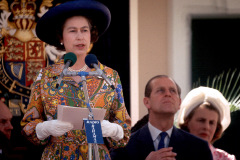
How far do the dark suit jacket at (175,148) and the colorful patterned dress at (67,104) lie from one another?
17.2 inches

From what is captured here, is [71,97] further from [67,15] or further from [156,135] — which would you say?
[156,135]

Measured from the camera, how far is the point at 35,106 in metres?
2.85

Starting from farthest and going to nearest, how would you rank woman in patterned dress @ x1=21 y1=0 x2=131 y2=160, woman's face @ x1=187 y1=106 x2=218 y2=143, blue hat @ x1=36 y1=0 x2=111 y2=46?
woman's face @ x1=187 y1=106 x2=218 y2=143, blue hat @ x1=36 y1=0 x2=111 y2=46, woman in patterned dress @ x1=21 y1=0 x2=131 y2=160

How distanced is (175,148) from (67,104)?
88cm

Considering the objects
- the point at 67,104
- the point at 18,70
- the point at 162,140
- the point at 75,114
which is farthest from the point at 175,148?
the point at 18,70

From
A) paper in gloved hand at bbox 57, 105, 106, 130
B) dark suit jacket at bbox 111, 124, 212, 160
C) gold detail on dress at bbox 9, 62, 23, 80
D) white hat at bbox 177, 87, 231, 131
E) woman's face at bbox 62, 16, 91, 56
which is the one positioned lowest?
dark suit jacket at bbox 111, 124, 212, 160

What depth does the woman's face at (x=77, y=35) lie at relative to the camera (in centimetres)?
288

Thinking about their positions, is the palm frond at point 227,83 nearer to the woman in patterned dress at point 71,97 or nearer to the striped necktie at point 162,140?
the striped necktie at point 162,140

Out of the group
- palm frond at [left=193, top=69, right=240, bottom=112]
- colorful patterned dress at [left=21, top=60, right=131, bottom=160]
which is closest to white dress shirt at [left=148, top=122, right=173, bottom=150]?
colorful patterned dress at [left=21, top=60, right=131, bottom=160]

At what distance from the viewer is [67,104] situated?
113 inches

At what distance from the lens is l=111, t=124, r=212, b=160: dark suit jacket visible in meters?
3.34

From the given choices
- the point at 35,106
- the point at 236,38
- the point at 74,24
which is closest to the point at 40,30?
the point at 74,24

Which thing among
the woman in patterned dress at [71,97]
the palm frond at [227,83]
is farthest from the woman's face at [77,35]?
the palm frond at [227,83]

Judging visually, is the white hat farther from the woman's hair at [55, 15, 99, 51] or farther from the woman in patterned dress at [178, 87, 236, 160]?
the woman's hair at [55, 15, 99, 51]
